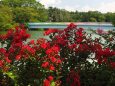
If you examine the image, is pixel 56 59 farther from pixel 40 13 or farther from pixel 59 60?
pixel 40 13

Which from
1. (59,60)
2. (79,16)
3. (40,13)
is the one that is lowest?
(79,16)

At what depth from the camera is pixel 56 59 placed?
4.12 m

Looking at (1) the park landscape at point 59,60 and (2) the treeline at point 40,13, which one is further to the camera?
(2) the treeline at point 40,13

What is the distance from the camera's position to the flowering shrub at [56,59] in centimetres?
411

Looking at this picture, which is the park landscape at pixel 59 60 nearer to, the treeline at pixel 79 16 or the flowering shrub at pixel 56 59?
the flowering shrub at pixel 56 59

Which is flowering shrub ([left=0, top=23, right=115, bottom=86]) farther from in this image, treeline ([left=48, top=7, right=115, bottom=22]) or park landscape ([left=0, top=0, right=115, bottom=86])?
treeline ([left=48, top=7, right=115, bottom=22])

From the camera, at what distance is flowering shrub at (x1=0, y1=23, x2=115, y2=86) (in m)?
4.11

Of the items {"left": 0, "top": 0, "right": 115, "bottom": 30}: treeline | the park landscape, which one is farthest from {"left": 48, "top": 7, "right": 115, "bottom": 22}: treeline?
the park landscape

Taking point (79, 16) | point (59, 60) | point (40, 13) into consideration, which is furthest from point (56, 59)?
point (79, 16)

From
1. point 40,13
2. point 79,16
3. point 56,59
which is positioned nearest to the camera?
point 56,59

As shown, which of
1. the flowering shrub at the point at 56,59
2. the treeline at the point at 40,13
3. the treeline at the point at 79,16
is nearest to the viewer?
the flowering shrub at the point at 56,59

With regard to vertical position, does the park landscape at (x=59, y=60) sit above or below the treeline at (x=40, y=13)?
above

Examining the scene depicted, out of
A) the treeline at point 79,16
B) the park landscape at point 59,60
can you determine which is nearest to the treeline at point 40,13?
the treeline at point 79,16

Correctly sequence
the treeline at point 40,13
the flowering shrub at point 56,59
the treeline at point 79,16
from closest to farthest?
1. the flowering shrub at point 56,59
2. the treeline at point 40,13
3. the treeline at point 79,16
